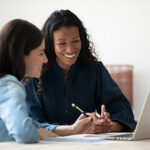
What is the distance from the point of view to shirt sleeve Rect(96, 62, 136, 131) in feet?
6.27

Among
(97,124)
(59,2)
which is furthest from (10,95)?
(59,2)

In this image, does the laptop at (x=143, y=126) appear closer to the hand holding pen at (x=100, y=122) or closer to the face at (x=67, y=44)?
the hand holding pen at (x=100, y=122)

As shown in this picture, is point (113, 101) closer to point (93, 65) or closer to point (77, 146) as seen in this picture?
point (93, 65)

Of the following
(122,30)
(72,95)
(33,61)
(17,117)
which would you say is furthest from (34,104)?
(122,30)

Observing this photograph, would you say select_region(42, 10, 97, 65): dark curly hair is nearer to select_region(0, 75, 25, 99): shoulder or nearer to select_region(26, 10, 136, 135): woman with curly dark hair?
select_region(26, 10, 136, 135): woman with curly dark hair

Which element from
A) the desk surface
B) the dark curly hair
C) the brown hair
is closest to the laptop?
the desk surface

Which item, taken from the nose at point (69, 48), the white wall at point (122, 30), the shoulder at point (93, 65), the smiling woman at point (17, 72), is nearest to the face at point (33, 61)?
the smiling woman at point (17, 72)

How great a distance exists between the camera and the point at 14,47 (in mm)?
1326

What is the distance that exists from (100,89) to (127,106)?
172mm

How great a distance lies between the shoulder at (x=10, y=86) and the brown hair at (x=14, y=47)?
0.14 ft

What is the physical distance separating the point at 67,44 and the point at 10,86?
2.69 feet

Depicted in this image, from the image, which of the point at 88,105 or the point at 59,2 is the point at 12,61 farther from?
the point at 59,2

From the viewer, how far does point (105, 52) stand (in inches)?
182

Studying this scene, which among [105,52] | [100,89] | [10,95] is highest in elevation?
[10,95]
